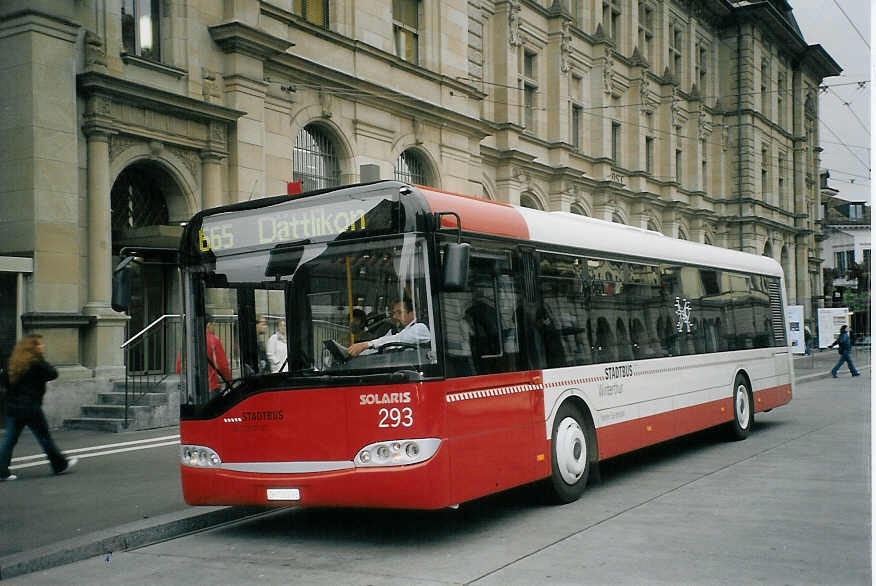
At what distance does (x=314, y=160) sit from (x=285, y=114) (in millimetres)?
1542

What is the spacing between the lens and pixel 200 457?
314 inches

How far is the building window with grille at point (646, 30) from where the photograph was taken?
38500 mm

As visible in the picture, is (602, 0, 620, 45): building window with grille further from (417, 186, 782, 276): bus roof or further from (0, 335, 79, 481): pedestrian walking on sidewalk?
(0, 335, 79, 481): pedestrian walking on sidewalk

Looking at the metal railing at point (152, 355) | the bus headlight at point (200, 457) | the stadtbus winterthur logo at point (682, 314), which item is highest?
the stadtbus winterthur logo at point (682, 314)

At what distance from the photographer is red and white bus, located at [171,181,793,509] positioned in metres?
7.22

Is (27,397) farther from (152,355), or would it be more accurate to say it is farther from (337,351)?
(152,355)

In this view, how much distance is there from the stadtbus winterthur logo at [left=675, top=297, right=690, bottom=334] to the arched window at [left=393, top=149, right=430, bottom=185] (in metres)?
11.7

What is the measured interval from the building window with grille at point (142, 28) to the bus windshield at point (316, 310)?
10.4 m

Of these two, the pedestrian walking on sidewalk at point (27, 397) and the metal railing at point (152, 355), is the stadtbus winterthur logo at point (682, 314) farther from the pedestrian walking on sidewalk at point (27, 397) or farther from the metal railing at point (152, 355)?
the metal railing at point (152, 355)

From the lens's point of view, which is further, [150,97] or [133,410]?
[150,97]

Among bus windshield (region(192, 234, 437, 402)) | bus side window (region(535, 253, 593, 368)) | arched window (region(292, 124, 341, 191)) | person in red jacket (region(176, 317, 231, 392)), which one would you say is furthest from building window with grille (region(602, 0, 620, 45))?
person in red jacket (region(176, 317, 231, 392))

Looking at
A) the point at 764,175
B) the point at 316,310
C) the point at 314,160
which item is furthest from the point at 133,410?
the point at 764,175

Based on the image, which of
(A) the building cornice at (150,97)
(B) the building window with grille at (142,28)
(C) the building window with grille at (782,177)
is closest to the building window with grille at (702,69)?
(C) the building window with grille at (782,177)

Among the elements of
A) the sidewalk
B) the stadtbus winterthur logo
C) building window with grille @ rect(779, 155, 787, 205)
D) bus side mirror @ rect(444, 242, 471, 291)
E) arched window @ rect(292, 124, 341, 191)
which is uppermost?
building window with grille @ rect(779, 155, 787, 205)
